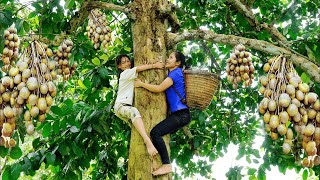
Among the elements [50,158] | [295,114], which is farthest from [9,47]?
[295,114]

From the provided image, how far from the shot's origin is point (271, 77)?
2.10 metres

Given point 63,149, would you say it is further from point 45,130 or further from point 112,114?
point 112,114

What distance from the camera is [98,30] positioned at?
167 inches

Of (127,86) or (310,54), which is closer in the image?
(310,54)

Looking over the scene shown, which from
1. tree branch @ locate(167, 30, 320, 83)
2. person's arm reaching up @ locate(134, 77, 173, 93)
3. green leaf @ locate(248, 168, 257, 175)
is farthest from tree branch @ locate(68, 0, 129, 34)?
green leaf @ locate(248, 168, 257, 175)

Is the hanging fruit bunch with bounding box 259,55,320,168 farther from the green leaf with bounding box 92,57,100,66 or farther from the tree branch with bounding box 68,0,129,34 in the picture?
the green leaf with bounding box 92,57,100,66

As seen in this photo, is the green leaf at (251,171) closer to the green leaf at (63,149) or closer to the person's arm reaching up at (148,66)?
the person's arm reaching up at (148,66)

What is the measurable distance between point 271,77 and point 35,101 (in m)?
1.19

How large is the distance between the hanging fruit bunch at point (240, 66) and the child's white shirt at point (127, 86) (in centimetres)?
76

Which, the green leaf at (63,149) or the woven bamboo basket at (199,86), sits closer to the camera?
the woven bamboo basket at (199,86)

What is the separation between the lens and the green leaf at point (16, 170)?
116 inches

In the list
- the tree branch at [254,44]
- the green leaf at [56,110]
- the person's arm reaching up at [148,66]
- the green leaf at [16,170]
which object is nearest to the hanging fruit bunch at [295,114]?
the tree branch at [254,44]

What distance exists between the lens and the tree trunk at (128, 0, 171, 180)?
101 inches

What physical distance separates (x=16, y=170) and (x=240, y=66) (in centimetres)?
185
